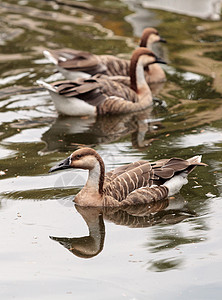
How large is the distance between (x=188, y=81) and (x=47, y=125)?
3.78 metres

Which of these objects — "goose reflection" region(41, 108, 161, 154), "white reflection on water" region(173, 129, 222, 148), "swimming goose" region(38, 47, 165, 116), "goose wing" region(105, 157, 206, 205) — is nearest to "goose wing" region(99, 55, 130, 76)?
"swimming goose" region(38, 47, 165, 116)

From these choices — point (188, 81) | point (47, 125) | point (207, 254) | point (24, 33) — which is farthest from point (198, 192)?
point (24, 33)

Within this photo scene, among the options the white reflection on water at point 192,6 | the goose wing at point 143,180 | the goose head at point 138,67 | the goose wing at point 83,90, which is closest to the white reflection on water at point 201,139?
the goose wing at point 143,180

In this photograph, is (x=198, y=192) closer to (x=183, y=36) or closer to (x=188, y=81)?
(x=188, y=81)

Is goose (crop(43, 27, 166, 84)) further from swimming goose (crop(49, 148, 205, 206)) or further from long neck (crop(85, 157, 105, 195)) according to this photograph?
long neck (crop(85, 157, 105, 195))

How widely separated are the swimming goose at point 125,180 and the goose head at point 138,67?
4.58 metres

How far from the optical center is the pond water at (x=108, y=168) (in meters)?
7.03

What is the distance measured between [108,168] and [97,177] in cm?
118

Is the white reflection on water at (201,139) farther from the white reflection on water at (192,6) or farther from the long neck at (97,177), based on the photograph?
the white reflection on water at (192,6)

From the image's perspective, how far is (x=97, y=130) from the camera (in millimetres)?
12195

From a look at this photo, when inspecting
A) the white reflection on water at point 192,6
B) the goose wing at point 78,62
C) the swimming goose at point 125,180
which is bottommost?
the white reflection on water at point 192,6

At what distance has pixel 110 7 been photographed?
815 inches

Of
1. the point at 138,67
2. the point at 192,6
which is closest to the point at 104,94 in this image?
the point at 138,67

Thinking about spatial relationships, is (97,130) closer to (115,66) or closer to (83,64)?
(83,64)
